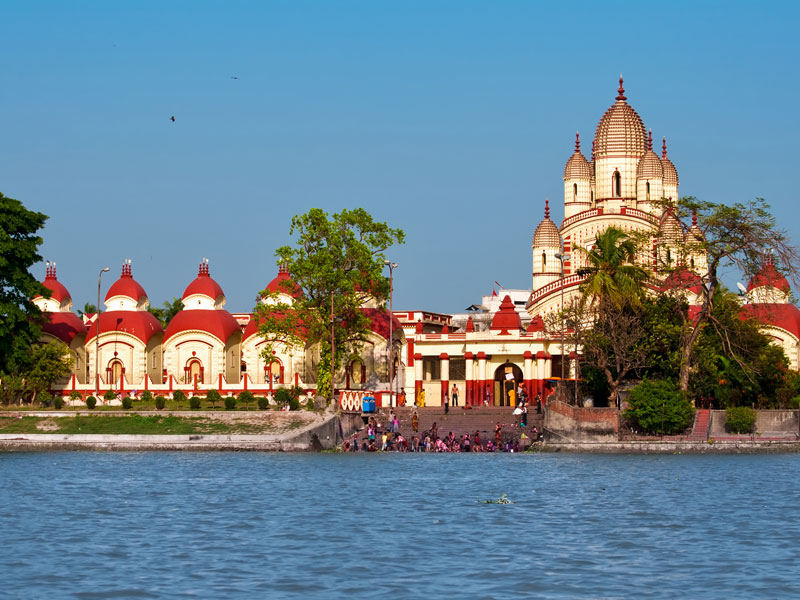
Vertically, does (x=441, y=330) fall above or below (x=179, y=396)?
above

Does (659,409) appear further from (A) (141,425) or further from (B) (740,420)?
(A) (141,425)

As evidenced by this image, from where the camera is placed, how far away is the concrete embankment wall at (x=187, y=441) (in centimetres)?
5225

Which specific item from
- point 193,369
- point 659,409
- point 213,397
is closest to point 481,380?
point 213,397

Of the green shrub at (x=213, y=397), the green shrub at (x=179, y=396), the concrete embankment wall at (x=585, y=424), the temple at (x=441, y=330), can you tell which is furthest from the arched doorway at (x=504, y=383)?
the green shrub at (x=179, y=396)

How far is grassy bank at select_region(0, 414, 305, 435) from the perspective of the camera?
178ft

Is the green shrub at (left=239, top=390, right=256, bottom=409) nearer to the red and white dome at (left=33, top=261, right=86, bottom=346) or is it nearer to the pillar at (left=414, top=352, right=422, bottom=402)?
the pillar at (left=414, top=352, right=422, bottom=402)

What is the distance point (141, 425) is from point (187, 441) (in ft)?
11.3

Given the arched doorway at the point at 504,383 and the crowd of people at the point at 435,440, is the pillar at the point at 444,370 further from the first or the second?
→ the crowd of people at the point at 435,440

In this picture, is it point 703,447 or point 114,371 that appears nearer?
point 703,447

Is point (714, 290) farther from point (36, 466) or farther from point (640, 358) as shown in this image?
point (36, 466)

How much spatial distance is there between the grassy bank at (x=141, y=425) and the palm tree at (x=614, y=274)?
13.9m

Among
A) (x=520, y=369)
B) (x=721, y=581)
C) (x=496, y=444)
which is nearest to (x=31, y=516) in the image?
(x=721, y=581)

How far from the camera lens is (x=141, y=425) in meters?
55.2

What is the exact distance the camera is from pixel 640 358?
56.2 m
